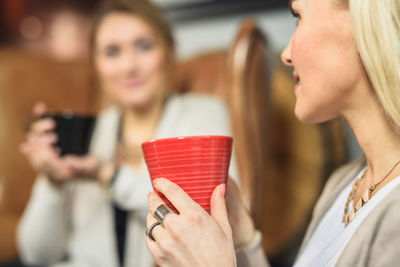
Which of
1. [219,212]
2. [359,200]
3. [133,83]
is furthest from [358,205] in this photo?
[133,83]

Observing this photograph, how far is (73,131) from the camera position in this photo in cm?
115

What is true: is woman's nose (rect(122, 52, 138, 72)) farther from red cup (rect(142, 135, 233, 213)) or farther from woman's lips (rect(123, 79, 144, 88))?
red cup (rect(142, 135, 233, 213))

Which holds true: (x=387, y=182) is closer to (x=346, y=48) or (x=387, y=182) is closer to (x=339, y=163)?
(x=346, y=48)

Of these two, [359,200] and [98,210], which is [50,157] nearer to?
[98,210]

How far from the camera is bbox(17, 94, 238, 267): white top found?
121 cm

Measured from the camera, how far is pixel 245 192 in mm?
1132

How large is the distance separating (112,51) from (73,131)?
358 millimetres

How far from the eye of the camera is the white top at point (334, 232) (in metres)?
0.56

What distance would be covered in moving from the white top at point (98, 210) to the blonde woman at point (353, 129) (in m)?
0.56

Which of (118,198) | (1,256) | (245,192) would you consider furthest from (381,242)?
(1,256)

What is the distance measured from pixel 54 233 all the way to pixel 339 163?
952mm

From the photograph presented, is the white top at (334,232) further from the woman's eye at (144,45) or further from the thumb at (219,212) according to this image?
the woman's eye at (144,45)

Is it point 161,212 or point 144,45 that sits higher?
point 144,45

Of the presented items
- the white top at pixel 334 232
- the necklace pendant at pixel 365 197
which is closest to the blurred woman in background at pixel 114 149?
the white top at pixel 334 232
